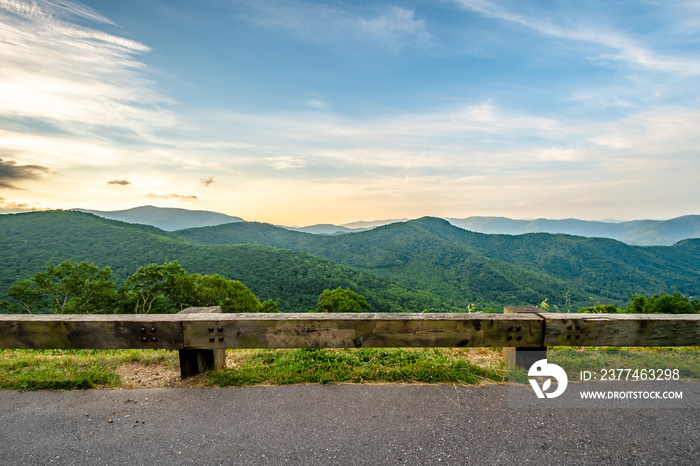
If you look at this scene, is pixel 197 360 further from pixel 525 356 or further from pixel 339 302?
pixel 339 302

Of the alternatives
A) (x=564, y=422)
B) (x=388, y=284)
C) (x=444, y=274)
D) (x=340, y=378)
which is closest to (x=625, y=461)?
(x=564, y=422)

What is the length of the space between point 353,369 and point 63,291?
36.3 metres

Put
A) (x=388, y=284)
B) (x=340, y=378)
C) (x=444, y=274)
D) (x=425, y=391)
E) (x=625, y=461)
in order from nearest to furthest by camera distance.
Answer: (x=625, y=461) → (x=425, y=391) → (x=340, y=378) → (x=388, y=284) → (x=444, y=274)

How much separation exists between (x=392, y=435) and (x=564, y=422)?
127 centimetres

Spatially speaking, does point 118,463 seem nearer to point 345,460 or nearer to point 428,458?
point 345,460

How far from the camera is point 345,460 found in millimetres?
2039

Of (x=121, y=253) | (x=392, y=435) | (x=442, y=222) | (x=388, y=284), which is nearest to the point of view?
(x=392, y=435)

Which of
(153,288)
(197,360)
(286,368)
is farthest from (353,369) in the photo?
(153,288)

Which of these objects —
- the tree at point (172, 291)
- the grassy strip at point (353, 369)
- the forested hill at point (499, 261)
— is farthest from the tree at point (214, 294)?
the forested hill at point (499, 261)

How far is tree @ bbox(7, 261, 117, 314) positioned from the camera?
28.1m

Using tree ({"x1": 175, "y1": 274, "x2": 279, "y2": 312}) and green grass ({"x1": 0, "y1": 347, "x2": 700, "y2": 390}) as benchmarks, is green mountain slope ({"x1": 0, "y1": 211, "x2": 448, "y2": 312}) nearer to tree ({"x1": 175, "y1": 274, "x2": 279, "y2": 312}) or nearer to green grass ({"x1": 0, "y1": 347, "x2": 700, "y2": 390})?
tree ({"x1": 175, "y1": 274, "x2": 279, "y2": 312})

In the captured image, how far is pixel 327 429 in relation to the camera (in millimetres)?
2357

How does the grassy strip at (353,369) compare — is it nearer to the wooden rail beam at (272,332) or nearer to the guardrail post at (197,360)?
the guardrail post at (197,360)

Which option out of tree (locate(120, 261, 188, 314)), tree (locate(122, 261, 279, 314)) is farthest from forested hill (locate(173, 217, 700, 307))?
tree (locate(120, 261, 188, 314))
